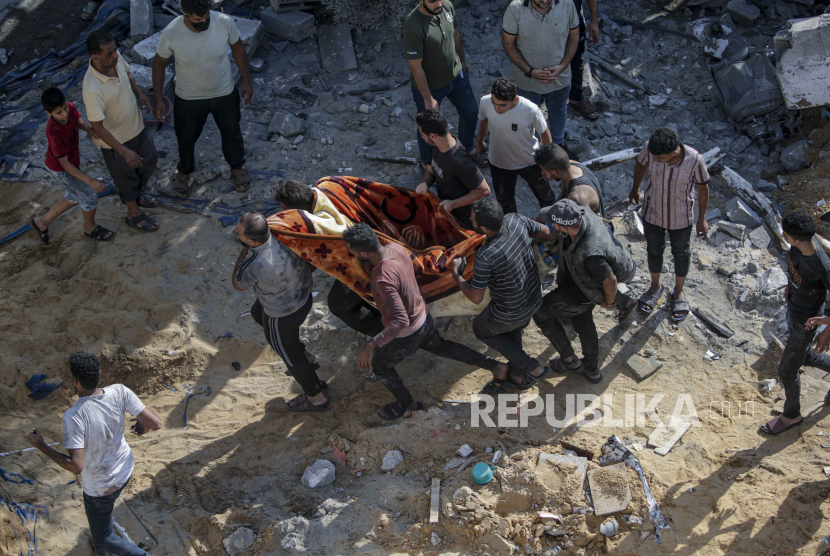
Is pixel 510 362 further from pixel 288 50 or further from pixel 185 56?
pixel 288 50

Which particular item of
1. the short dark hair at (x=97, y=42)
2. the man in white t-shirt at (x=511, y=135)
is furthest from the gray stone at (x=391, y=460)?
the short dark hair at (x=97, y=42)

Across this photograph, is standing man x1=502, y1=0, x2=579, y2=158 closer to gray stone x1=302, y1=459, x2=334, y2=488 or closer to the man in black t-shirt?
the man in black t-shirt

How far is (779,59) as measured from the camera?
7.42 metres

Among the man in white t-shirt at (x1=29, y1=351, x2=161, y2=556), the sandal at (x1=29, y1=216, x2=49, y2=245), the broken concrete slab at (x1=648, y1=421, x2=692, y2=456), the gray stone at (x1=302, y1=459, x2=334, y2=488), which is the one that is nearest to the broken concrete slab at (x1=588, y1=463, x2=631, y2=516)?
the broken concrete slab at (x1=648, y1=421, x2=692, y2=456)

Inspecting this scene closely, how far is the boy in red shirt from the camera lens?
557cm

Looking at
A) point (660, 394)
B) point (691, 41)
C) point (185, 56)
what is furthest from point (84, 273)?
point (691, 41)

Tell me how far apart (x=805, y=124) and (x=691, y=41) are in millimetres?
1899

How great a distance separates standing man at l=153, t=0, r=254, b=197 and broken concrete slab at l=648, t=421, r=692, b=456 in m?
4.84

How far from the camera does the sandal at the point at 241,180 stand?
6.96 m

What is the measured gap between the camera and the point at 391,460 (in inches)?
189

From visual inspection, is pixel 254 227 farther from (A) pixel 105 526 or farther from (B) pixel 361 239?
(A) pixel 105 526

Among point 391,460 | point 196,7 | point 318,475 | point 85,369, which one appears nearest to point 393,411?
point 391,460

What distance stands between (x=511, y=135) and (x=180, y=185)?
3.65 meters

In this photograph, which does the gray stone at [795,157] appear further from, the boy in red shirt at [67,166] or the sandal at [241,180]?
the boy in red shirt at [67,166]
